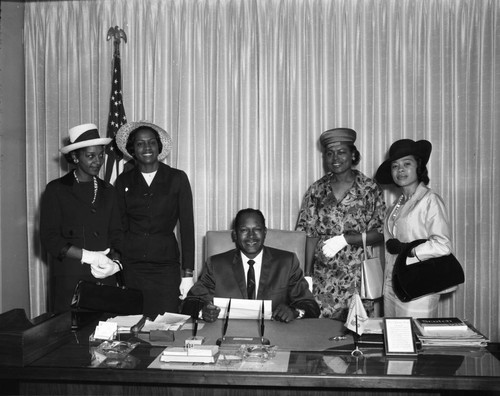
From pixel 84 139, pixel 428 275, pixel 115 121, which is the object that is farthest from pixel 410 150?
pixel 115 121

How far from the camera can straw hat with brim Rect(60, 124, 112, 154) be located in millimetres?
3619

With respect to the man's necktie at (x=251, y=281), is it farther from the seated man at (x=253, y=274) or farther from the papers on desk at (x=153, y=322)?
the papers on desk at (x=153, y=322)

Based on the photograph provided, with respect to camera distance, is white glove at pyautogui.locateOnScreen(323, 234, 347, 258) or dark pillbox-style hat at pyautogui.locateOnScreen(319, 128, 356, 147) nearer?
white glove at pyautogui.locateOnScreen(323, 234, 347, 258)

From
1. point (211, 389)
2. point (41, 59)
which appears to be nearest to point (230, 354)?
point (211, 389)

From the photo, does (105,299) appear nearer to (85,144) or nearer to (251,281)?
(251,281)

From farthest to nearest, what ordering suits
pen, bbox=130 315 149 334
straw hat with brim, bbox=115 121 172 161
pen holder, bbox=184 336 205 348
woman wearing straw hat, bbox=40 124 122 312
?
straw hat with brim, bbox=115 121 172 161, woman wearing straw hat, bbox=40 124 122 312, pen, bbox=130 315 149 334, pen holder, bbox=184 336 205 348

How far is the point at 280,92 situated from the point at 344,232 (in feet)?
5.02

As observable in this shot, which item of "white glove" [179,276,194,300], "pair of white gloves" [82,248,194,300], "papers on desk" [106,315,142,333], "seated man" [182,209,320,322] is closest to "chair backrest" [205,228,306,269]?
"seated man" [182,209,320,322]

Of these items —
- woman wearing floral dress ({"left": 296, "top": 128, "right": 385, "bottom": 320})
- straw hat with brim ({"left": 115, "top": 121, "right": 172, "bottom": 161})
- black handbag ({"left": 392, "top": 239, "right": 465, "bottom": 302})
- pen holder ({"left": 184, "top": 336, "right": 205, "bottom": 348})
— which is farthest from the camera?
straw hat with brim ({"left": 115, "top": 121, "right": 172, "bottom": 161})

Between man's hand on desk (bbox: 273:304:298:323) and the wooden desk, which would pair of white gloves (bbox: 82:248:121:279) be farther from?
man's hand on desk (bbox: 273:304:298:323)

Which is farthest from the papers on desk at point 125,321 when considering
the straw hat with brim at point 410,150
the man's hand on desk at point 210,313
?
the straw hat with brim at point 410,150

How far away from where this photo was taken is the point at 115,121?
4.60m

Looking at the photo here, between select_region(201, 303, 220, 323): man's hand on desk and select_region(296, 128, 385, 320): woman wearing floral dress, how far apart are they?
1273 mm

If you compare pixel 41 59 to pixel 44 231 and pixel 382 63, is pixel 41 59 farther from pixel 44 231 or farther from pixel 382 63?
pixel 382 63
